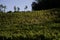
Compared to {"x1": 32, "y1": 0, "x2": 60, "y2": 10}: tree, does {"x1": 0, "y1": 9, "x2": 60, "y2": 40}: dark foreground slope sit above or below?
below

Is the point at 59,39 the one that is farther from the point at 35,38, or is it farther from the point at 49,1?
the point at 49,1

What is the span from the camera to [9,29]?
18500 mm

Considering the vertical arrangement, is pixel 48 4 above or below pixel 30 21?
above

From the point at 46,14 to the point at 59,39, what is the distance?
1130 cm

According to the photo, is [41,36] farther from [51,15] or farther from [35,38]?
[51,15]

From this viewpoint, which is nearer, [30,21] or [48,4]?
[30,21]

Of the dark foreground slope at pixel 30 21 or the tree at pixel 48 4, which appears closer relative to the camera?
the dark foreground slope at pixel 30 21

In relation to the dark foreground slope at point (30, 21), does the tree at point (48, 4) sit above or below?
above

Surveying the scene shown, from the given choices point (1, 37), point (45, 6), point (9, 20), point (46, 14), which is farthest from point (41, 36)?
point (45, 6)

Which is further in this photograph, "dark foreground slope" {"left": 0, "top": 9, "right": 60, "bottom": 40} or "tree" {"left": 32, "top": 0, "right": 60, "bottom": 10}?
"tree" {"left": 32, "top": 0, "right": 60, "bottom": 10}

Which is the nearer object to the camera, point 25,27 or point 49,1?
point 25,27

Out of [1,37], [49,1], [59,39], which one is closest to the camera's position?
[59,39]

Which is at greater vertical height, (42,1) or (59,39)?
(42,1)

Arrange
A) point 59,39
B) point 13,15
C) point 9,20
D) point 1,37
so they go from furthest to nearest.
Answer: point 13,15, point 9,20, point 1,37, point 59,39
